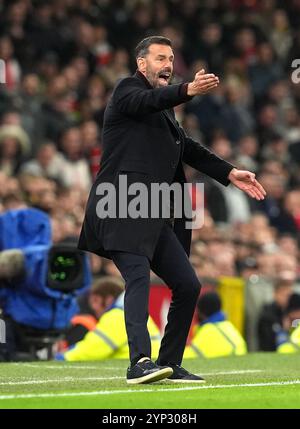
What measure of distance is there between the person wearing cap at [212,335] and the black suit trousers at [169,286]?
4.39 meters

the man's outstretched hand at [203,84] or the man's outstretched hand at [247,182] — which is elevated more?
the man's outstretched hand at [203,84]

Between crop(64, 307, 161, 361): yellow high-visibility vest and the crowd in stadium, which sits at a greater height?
the crowd in stadium

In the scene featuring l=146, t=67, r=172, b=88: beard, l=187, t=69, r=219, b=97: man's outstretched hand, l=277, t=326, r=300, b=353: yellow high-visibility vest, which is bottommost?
l=277, t=326, r=300, b=353: yellow high-visibility vest

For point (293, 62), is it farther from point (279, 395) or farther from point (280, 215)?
point (279, 395)

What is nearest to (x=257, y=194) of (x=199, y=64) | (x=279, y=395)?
(x=279, y=395)

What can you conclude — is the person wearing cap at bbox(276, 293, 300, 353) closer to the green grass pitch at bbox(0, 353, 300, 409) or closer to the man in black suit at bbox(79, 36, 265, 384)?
the green grass pitch at bbox(0, 353, 300, 409)

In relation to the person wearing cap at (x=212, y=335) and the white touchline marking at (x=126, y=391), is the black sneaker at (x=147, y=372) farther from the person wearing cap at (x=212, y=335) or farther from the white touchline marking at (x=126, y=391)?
the person wearing cap at (x=212, y=335)

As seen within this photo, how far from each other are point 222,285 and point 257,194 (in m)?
6.55

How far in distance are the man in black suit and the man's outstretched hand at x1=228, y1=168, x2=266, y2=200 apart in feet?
0.17

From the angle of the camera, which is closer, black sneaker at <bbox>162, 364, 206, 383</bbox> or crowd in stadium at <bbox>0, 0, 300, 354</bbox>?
black sneaker at <bbox>162, 364, 206, 383</bbox>

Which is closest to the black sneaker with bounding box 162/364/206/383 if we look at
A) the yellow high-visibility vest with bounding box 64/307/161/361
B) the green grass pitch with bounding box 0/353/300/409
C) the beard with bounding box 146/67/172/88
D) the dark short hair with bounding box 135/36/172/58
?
the green grass pitch with bounding box 0/353/300/409

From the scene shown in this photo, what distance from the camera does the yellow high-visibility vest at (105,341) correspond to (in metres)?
11.6

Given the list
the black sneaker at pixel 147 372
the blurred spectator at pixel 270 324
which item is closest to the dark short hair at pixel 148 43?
the black sneaker at pixel 147 372

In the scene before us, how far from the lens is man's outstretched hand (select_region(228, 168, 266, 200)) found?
8.42m
